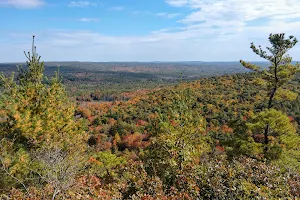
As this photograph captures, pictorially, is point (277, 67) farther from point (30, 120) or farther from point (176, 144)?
Result: point (30, 120)

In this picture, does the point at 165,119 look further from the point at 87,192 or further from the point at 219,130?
the point at 219,130

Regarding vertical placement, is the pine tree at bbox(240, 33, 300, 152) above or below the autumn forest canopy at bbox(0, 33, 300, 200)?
above

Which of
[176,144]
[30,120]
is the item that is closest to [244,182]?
[176,144]

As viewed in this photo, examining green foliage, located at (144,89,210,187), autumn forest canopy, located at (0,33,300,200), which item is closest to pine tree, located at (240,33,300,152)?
autumn forest canopy, located at (0,33,300,200)

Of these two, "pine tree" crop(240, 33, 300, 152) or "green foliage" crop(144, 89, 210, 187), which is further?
"pine tree" crop(240, 33, 300, 152)

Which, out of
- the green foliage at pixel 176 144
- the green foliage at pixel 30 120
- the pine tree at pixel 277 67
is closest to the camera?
the green foliage at pixel 176 144

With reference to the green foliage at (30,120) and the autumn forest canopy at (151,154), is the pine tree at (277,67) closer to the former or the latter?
the autumn forest canopy at (151,154)

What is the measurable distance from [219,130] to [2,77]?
31.2 metres

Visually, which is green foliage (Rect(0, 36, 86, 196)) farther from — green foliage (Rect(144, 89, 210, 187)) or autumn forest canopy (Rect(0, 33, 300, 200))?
green foliage (Rect(144, 89, 210, 187))

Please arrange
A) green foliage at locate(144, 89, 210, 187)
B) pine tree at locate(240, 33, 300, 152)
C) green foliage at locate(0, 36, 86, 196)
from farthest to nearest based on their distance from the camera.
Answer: pine tree at locate(240, 33, 300, 152) < green foliage at locate(0, 36, 86, 196) < green foliage at locate(144, 89, 210, 187)

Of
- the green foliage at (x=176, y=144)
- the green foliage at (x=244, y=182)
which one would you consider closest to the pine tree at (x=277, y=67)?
the green foliage at (x=176, y=144)

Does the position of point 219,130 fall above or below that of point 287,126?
below

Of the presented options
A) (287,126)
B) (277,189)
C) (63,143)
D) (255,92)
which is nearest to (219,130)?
(255,92)

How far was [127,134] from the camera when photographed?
4772cm
